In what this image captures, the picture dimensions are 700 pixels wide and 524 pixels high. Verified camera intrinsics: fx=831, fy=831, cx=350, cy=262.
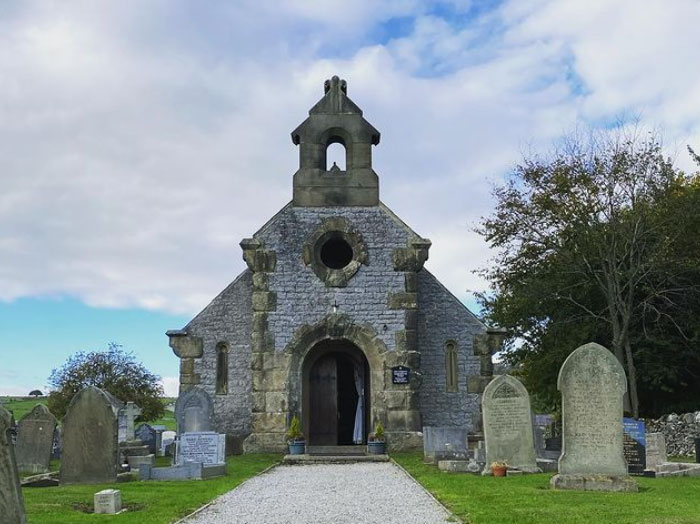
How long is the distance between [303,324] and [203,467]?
7452 millimetres

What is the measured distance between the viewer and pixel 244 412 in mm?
23438

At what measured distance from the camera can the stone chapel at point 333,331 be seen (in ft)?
75.0

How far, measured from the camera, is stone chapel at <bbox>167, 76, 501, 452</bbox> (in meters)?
22.9

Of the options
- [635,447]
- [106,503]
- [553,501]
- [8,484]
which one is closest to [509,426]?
[635,447]

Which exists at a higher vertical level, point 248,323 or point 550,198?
point 550,198

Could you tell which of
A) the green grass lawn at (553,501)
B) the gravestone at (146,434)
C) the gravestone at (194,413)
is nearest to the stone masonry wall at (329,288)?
the gravestone at (194,413)

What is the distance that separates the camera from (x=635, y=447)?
16.2 m

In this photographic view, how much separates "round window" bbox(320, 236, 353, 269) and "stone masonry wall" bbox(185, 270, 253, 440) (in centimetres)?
234

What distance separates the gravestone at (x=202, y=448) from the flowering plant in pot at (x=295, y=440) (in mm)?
3753

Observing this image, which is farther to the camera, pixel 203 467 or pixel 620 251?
pixel 620 251

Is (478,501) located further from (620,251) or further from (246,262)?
(620,251)

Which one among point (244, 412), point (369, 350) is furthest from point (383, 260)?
point (244, 412)

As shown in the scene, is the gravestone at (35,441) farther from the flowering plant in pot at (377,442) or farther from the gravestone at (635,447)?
the gravestone at (635,447)

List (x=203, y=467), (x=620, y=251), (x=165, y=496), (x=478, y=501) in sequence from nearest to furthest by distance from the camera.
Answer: (x=478, y=501) < (x=165, y=496) < (x=203, y=467) < (x=620, y=251)
